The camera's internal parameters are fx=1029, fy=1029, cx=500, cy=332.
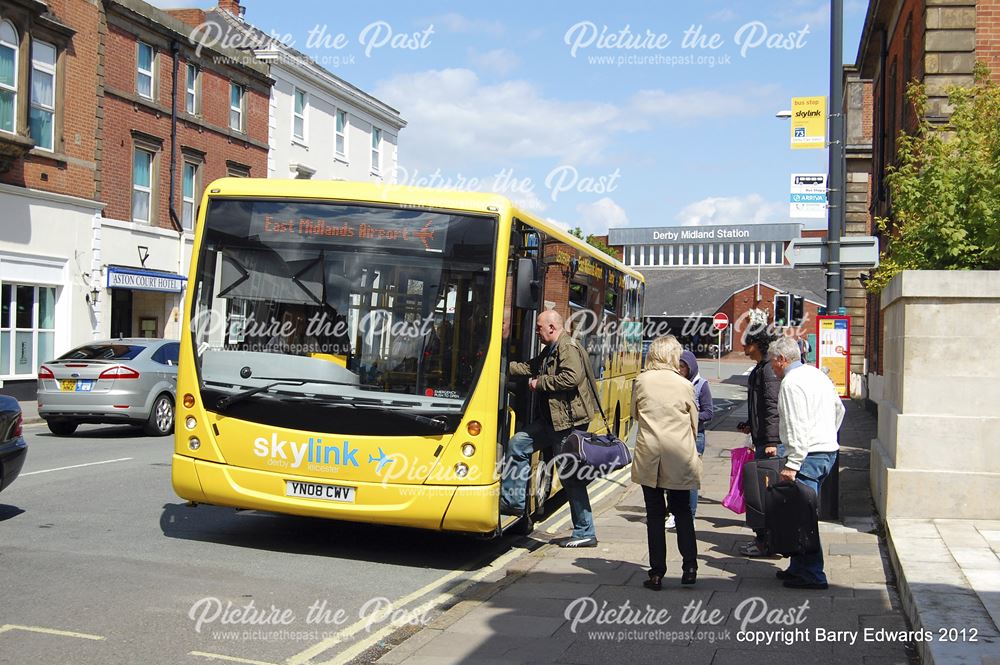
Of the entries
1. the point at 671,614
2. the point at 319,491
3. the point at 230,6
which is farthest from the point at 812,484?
the point at 230,6

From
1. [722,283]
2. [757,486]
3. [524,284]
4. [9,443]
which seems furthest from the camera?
[722,283]

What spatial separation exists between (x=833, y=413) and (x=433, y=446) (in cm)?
289

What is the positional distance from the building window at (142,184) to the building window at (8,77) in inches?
205

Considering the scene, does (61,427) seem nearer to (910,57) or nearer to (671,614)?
(671,614)

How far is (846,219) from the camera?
34.5 m

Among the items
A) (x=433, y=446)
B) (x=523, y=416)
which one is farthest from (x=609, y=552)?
(x=433, y=446)

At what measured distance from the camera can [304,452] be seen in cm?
784

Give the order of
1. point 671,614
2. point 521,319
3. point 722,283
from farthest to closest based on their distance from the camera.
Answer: point 722,283, point 521,319, point 671,614

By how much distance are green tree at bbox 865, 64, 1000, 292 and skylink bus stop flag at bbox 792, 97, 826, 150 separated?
3057mm

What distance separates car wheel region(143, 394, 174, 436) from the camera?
16812mm

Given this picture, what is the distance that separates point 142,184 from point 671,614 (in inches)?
1027

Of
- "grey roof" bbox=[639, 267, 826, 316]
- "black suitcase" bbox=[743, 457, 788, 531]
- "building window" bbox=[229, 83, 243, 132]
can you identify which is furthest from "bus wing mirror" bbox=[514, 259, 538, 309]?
"grey roof" bbox=[639, 267, 826, 316]

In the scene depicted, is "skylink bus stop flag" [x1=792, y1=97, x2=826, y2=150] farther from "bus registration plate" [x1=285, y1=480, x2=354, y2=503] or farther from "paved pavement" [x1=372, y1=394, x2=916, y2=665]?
"bus registration plate" [x1=285, y1=480, x2=354, y2=503]

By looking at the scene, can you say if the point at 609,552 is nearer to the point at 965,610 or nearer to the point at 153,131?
the point at 965,610
